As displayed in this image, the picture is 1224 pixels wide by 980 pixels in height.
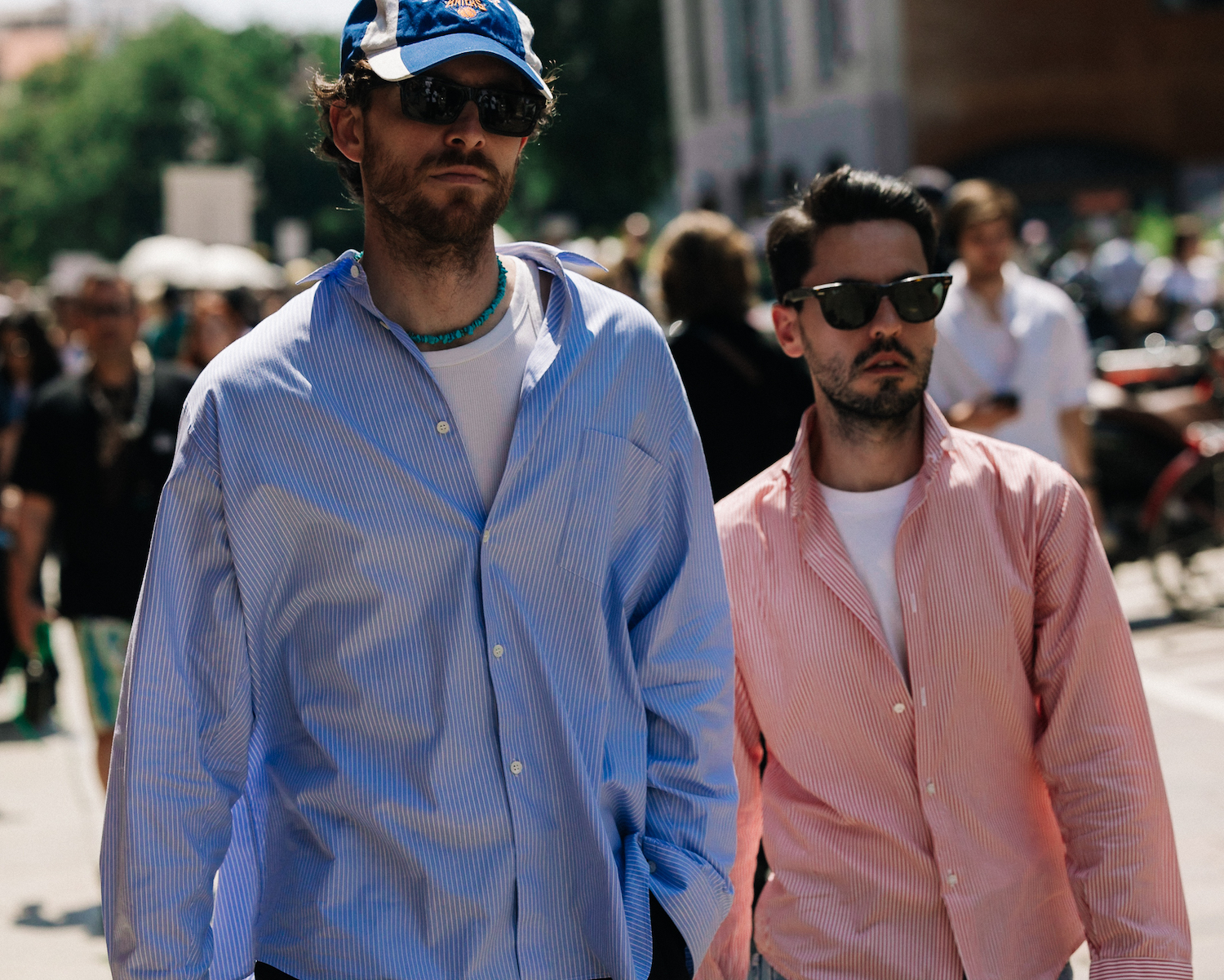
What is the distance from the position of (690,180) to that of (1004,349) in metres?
41.4

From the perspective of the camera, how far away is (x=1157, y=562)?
9.55 m

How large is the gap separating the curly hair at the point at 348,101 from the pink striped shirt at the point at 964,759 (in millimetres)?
848

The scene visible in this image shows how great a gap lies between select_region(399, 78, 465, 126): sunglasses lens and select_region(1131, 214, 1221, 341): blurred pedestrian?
1516 centimetres

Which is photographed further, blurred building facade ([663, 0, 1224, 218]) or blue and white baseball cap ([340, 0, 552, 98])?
blurred building facade ([663, 0, 1224, 218])

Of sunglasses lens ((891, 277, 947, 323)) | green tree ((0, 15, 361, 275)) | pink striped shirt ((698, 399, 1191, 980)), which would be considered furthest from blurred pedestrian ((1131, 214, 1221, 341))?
green tree ((0, 15, 361, 275))

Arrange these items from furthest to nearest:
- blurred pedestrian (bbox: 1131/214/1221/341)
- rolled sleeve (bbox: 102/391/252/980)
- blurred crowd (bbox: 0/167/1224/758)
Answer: blurred pedestrian (bbox: 1131/214/1221/341) → blurred crowd (bbox: 0/167/1224/758) → rolled sleeve (bbox: 102/391/252/980)

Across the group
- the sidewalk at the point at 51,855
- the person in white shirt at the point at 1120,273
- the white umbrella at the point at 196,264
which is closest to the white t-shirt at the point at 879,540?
the sidewalk at the point at 51,855

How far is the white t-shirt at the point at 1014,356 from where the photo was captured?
21.1 feet

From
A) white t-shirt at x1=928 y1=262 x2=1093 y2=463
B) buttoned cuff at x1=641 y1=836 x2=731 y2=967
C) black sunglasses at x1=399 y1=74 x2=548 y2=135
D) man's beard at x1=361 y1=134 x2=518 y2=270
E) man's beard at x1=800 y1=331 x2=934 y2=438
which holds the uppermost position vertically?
black sunglasses at x1=399 y1=74 x2=548 y2=135

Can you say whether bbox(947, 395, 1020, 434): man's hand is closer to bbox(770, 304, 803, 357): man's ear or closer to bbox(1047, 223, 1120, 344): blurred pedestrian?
bbox(770, 304, 803, 357): man's ear

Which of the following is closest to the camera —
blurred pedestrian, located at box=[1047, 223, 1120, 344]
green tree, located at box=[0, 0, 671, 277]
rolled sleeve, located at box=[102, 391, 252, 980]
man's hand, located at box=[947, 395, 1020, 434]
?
rolled sleeve, located at box=[102, 391, 252, 980]

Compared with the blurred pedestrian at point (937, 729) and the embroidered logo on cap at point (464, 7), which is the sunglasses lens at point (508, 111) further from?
the blurred pedestrian at point (937, 729)

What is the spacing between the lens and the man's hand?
629 cm

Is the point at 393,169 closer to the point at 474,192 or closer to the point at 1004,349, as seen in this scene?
the point at 474,192
